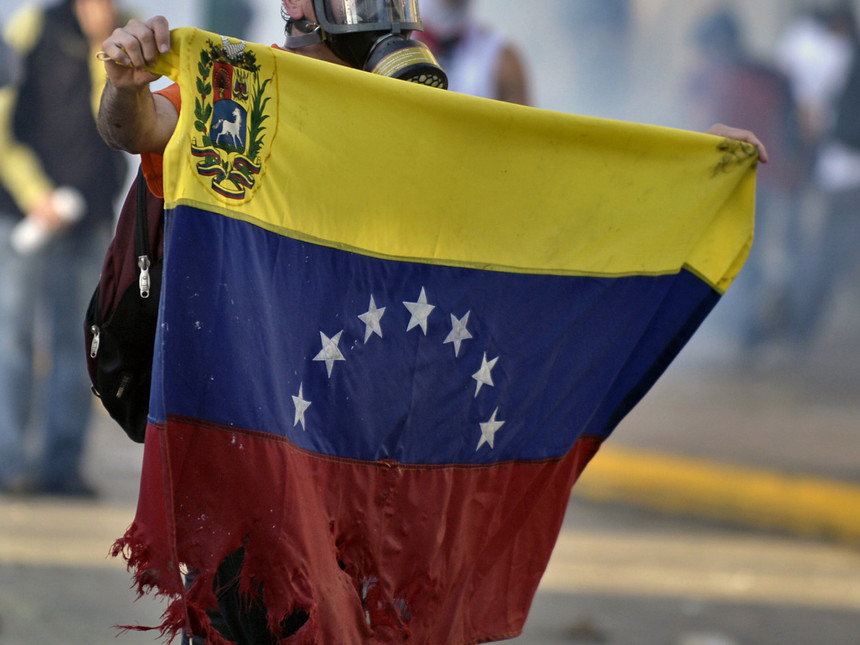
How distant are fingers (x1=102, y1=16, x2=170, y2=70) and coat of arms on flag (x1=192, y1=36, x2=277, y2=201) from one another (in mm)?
76

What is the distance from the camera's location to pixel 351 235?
7.68 feet

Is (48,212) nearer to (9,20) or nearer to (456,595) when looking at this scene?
(9,20)

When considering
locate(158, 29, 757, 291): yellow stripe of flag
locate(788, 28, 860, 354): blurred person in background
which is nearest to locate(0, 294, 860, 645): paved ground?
locate(788, 28, 860, 354): blurred person in background

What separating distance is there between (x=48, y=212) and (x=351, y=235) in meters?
4.37

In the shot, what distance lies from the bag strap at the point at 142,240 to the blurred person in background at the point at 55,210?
13.9 ft

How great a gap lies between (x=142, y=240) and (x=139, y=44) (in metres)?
0.42

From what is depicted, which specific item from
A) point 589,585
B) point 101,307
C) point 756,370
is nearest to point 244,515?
point 101,307

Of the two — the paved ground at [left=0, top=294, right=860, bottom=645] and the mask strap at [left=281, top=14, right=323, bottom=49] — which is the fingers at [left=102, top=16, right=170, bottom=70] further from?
the paved ground at [left=0, top=294, right=860, bottom=645]

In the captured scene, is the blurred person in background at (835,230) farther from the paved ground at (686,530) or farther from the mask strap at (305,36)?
the mask strap at (305,36)

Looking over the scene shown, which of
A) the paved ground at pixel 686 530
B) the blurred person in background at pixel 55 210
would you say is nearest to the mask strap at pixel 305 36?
the paved ground at pixel 686 530

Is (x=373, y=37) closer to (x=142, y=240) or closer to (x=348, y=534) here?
(x=142, y=240)

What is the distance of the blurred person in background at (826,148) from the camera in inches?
364

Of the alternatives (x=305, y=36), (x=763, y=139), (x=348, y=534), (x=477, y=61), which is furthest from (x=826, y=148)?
(x=348, y=534)

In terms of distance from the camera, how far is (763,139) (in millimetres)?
9539
